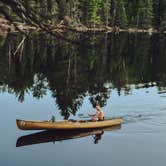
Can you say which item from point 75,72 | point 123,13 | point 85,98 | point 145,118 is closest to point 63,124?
point 145,118

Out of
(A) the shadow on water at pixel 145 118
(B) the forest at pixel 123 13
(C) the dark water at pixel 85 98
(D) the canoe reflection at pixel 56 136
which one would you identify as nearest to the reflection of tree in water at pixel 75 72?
(C) the dark water at pixel 85 98

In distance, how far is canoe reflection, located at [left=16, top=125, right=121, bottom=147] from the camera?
3206cm

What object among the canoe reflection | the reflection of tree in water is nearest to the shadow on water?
the canoe reflection

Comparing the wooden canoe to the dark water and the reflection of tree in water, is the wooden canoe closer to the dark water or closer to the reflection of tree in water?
the dark water

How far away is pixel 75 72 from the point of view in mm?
65250

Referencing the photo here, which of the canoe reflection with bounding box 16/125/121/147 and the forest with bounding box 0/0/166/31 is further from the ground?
the forest with bounding box 0/0/166/31

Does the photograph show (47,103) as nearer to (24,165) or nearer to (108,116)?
(108,116)

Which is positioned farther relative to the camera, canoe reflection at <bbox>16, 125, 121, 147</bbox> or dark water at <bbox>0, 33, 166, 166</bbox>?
canoe reflection at <bbox>16, 125, 121, 147</bbox>

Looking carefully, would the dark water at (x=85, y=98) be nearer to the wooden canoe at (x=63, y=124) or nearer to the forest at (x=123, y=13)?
the wooden canoe at (x=63, y=124)

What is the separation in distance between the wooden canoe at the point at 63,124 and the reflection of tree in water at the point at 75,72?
574cm

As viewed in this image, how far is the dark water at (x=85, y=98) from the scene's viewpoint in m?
27.9

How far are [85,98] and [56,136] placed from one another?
14.8 m

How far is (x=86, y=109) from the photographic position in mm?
43875

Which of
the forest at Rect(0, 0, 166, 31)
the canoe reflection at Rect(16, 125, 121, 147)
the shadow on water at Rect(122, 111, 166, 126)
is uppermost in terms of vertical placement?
the forest at Rect(0, 0, 166, 31)
